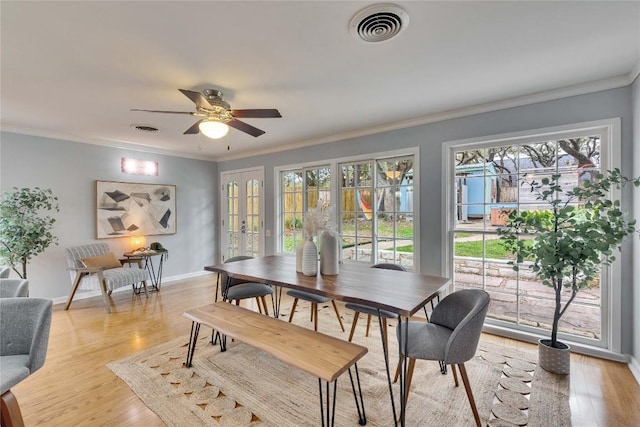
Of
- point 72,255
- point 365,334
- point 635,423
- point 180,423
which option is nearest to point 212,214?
point 72,255

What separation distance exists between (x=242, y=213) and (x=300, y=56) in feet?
13.0

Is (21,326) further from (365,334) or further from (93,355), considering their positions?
(365,334)

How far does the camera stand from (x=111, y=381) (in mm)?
2176

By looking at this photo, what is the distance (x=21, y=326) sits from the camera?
158cm

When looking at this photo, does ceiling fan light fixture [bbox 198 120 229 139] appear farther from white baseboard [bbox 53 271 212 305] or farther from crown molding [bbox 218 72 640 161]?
white baseboard [bbox 53 271 212 305]

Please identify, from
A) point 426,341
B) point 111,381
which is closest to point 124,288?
point 111,381

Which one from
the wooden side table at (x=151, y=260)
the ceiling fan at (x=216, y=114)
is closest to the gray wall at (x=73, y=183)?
the wooden side table at (x=151, y=260)

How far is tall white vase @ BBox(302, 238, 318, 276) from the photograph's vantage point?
2258 mm

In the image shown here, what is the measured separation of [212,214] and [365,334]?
4252 millimetres

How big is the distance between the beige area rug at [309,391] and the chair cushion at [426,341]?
44cm

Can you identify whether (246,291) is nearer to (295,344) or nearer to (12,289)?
(295,344)

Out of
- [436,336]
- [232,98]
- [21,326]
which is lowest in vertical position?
[436,336]

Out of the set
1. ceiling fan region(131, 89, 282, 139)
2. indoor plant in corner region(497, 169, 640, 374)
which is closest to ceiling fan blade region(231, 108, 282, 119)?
ceiling fan region(131, 89, 282, 139)

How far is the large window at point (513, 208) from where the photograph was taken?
8.61 ft
